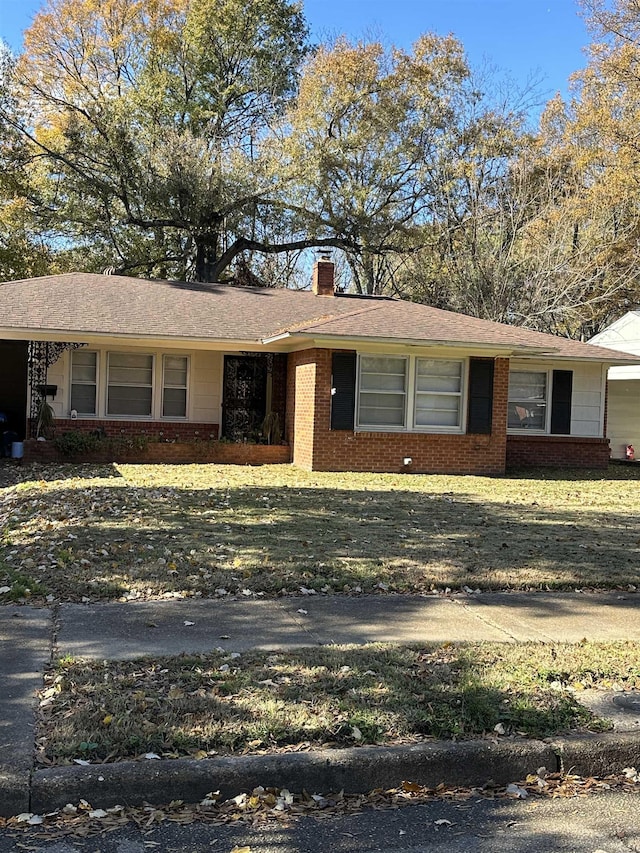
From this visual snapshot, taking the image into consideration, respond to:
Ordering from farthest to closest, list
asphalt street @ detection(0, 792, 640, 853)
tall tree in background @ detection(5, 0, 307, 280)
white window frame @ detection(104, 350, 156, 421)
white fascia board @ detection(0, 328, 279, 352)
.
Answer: tall tree in background @ detection(5, 0, 307, 280), white window frame @ detection(104, 350, 156, 421), white fascia board @ detection(0, 328, 279, 352), asphalt street @ detection(0, 792, 640, 853)

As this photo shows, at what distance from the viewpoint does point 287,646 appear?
5.45 meters

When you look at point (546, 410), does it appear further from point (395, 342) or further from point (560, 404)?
point (395, 342)

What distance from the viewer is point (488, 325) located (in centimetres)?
1828

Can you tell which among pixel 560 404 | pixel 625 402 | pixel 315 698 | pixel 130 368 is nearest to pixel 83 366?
pixel 130 368

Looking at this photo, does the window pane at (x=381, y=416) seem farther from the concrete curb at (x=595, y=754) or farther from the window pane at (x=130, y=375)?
the concrete curb at (x=595, y=754)

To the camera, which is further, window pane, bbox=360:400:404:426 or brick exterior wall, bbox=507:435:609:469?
brick exterior wall, bbox=507:435:609:469

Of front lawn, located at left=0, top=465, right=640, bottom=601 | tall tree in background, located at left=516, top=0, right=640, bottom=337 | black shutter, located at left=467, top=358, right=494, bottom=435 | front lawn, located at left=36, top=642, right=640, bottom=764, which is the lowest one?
front lawn, located at left=36, top=642, right=640, bottom=764

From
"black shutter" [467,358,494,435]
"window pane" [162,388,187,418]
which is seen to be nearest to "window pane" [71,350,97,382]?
"window pane" [162,388,187,418]

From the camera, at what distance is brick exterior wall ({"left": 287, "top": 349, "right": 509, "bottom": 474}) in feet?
52.6

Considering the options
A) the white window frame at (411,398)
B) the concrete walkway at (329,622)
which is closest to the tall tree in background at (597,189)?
the white window frame at (411,398)

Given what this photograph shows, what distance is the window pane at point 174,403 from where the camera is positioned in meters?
18.5

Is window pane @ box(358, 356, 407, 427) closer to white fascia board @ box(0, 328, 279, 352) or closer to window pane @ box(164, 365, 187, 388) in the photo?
white fascia board @ box(0, 328, 279, 352)

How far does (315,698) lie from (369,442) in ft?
39.3

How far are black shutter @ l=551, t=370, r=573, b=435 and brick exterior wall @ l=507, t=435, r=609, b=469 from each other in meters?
0.23
